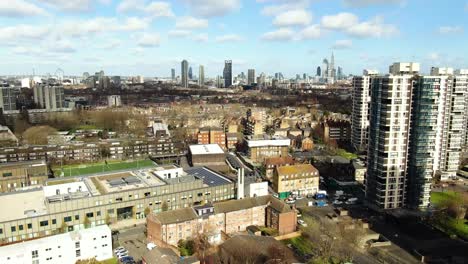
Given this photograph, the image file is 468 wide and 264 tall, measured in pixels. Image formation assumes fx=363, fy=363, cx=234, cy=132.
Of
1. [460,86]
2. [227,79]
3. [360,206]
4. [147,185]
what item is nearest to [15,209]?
[147,185]

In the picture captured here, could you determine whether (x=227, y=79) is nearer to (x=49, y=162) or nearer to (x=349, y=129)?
(x=349, y=129)

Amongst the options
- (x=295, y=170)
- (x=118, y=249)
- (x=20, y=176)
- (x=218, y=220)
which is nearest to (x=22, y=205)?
→ (x=118, y=249)

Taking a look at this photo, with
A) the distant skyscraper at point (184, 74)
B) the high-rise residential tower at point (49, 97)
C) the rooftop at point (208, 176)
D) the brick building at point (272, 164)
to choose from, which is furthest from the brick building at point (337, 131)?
the distant skyscraper at point (184, 74)

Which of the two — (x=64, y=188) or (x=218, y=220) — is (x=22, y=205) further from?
(x=218, y=220)

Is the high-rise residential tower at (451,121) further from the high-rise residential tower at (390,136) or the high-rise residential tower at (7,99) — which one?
the high-rise residential tower at (7,99)

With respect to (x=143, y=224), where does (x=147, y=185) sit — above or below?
above

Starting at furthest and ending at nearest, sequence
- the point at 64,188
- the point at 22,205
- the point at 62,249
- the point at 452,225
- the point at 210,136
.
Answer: the point at 210,136
the point at 64,188
the point at 452,225
the point at 22,205
the point at 62,249

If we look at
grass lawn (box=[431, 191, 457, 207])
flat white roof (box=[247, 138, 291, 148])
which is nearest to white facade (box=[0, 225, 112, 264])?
grass lawn (box=[431, 191, 457, 207])
